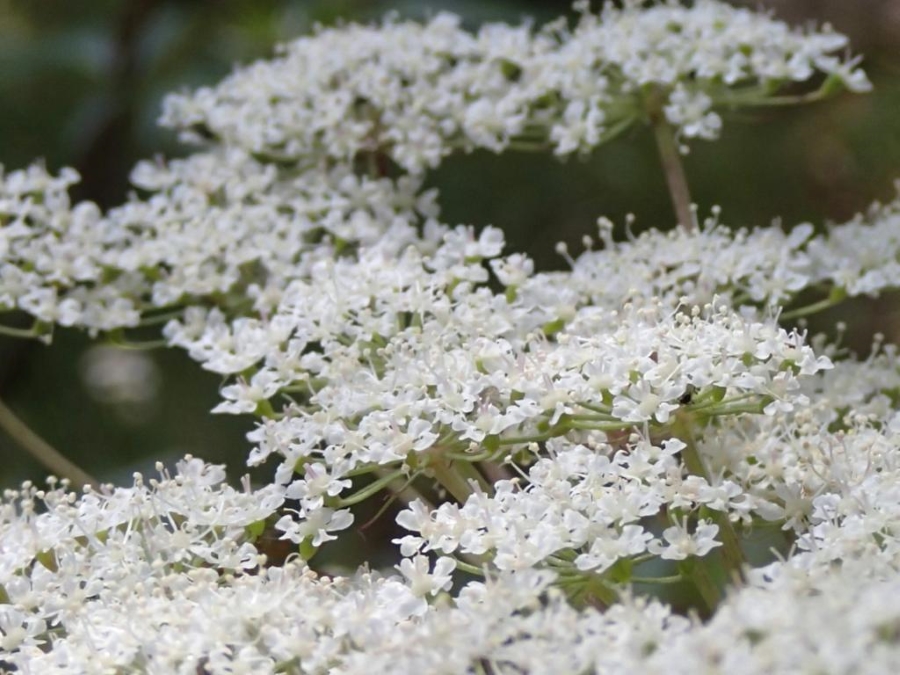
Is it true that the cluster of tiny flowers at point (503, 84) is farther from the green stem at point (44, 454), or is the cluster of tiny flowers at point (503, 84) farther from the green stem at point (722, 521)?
the green stem at point (722, 521)

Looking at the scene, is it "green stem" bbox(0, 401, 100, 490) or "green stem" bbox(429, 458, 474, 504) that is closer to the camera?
"green stem" bbox(429, 458, 474, 504)

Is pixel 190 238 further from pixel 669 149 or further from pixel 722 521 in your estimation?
pixel 722 521

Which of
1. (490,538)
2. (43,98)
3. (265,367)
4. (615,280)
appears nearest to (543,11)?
(43,98)

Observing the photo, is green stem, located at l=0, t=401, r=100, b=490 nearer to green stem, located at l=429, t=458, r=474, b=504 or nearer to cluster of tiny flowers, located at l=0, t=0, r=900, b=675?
cluster of tiny flowers, located at l=0, t=0, r=900, b=675

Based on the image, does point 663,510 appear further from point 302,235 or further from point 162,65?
point 162,65

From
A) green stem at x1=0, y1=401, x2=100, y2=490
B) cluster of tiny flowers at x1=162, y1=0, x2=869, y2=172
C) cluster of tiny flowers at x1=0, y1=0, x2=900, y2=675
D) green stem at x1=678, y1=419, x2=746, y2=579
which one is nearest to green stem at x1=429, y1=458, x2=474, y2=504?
cluster of tiny flowers at x1=0, y1=0, x2=900, y2=675

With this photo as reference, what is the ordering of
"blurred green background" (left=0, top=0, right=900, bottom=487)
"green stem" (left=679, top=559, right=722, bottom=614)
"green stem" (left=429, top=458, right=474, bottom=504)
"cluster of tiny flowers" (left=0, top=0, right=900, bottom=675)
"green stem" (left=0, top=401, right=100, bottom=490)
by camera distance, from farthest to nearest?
"blurred green background" (left=0, top=0, right=900, bottom=487), "green stem" (left=0, top=401, right=100, bottom=490), "green stem" (left=429, top=458, right=474, bottom=504), "green stem" (left=679, top=559, right=722, bottom=614), "cluster of tiny flowers" (left=0, top=0, right=900, bottom=675)

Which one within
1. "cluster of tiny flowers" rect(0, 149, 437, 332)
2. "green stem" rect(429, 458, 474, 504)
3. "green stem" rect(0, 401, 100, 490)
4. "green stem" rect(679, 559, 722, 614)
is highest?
"cluster of tiny flowers" rect(0, 149, 437, 332)
